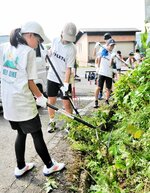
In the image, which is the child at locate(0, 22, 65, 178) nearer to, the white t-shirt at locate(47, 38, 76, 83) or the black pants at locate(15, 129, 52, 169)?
the black pants at locate(15, 129, 52, 169)

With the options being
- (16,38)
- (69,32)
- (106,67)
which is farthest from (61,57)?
(106,67)

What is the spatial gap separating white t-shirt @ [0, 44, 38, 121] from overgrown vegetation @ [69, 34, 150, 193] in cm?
93

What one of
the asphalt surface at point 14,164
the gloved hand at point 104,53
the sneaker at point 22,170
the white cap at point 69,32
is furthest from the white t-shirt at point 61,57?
the gloved hand at point 104,53

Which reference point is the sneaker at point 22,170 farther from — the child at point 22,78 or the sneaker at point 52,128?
the sneaker at point 52,128

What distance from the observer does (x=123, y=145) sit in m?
2.82

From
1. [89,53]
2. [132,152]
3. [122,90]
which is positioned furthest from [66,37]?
[89,53]

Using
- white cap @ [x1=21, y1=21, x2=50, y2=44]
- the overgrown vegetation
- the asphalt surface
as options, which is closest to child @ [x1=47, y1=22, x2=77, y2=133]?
the asphalt surface

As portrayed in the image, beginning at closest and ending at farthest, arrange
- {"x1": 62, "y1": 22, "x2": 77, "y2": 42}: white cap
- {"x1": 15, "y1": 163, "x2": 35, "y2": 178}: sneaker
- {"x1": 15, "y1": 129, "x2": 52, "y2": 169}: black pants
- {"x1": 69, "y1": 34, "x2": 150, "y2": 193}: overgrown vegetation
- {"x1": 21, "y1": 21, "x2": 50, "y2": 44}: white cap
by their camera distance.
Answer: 1. {"x1": 69, "y1": 34, "x2": 150, "y2": 193}: overgrown vegetation
2. {"x1": 21, "y1": 21, "x2": 50, "y2": 44}: white cap
3. {"x1": 15, "y1": 129, "x2": 52, "y2": 169}: black pants
4. {"x1": 15, "y1": 163, "x2": 35, "y2": 178}: sneaker
5. {"x1": 62, "y1": 22, "x2": 77, "y2": 42}: white cap

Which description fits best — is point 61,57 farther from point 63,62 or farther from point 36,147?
point 36,147

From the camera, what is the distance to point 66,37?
4422 mm

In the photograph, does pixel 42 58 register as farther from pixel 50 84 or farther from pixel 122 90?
pixel 122 90

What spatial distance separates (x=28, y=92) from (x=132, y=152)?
125 centimetres

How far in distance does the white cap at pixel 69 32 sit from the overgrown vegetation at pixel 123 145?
1.02 meters

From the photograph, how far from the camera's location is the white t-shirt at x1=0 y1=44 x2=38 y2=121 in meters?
2.96
